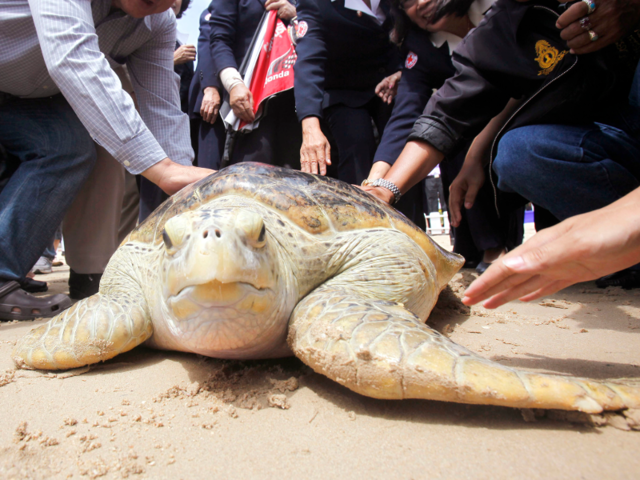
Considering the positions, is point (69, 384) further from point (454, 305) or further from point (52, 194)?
point (454, 305)

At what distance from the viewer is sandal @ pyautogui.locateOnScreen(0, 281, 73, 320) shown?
182cm

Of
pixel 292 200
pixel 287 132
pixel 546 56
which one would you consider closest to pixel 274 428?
pixel 292 200

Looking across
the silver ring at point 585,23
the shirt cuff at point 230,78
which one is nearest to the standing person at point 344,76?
the shirt cuff at point 230,78

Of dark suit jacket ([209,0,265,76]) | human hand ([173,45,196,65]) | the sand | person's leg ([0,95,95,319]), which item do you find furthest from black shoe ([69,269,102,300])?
human hand ([173,45,196,65])

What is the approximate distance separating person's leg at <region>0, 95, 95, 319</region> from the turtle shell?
Result: 76cm

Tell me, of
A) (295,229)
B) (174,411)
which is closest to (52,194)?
(295,229)

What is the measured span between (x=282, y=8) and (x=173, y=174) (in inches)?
70.9

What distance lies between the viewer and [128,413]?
910 millimetres

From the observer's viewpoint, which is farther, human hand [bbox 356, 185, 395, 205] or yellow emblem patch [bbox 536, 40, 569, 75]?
human hand [bbox 356, 185, 395, 205]

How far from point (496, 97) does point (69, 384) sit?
2.25 metres

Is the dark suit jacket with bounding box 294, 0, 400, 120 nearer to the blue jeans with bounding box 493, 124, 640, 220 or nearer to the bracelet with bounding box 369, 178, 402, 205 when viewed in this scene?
the bracelet with bounding box 369, 178, 402, 205

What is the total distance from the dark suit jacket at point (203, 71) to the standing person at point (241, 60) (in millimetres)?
89

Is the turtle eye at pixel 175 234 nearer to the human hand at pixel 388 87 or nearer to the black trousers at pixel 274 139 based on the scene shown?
the black trousers at pixel 274 139

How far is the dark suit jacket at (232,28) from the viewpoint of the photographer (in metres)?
2.91
